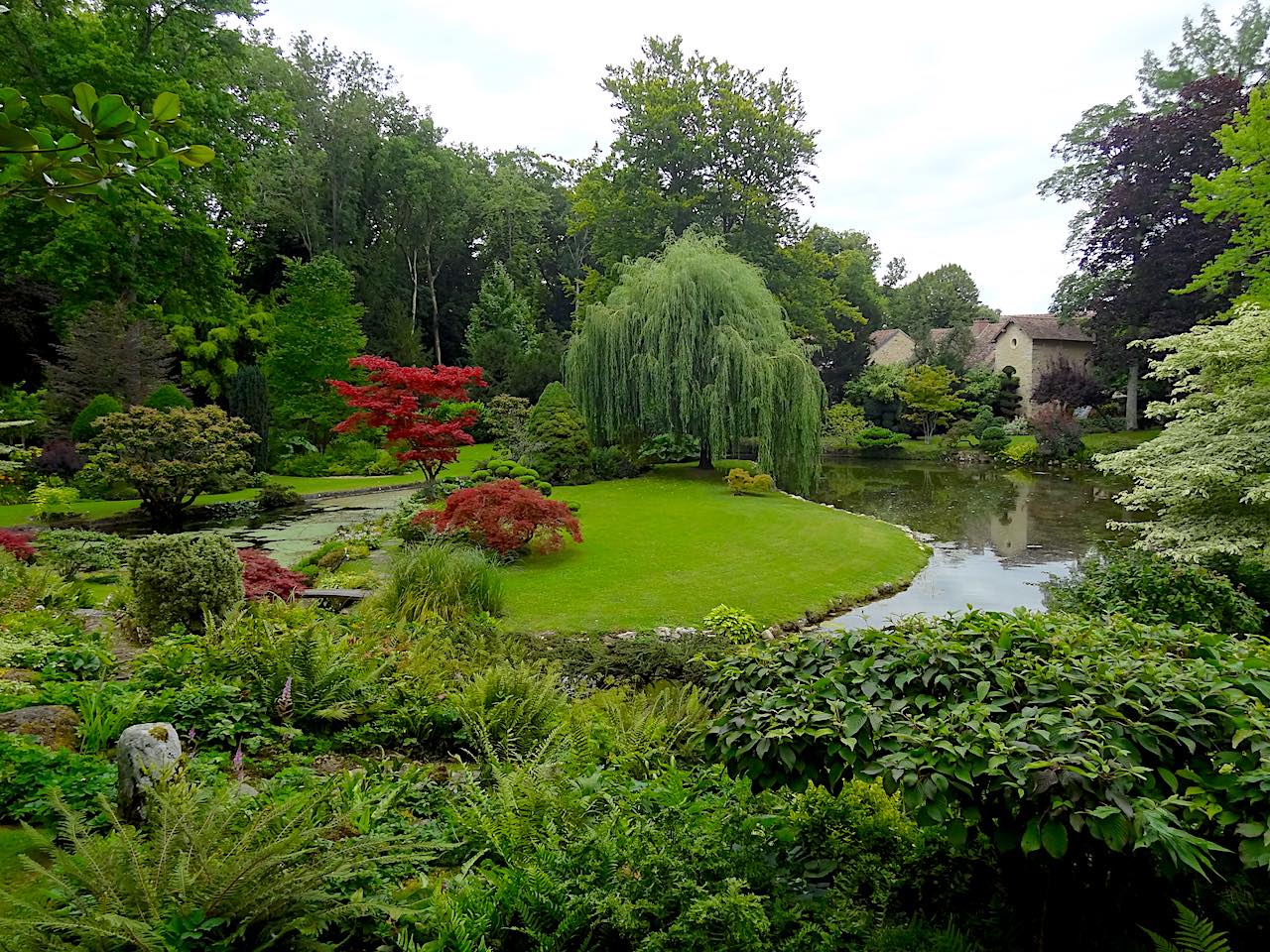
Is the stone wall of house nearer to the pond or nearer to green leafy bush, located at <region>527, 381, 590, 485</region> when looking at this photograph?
the pond

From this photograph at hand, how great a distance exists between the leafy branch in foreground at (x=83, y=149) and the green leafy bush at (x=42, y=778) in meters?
2.21

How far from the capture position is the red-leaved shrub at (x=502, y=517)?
9.26 m

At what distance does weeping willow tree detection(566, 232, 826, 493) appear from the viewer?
52.7 ft

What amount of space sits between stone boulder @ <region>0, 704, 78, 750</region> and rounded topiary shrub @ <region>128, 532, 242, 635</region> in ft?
6.83

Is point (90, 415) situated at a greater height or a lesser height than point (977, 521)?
greater

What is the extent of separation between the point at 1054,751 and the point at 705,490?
14.0 metres

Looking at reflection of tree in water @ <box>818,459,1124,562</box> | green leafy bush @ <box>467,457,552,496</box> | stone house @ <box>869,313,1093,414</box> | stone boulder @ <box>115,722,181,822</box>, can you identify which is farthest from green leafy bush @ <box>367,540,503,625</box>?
stone house @ <box>869,313,1093,414</box>

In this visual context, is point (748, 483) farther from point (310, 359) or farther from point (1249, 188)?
point (310, 359)

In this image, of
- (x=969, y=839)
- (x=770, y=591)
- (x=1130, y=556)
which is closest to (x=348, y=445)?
(x=770, y=591)

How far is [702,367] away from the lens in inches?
653

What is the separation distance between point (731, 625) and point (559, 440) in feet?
33.5

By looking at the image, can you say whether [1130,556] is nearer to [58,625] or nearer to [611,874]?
[611,874]

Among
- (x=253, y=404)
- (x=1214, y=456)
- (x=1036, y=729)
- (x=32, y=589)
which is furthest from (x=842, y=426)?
(x=1036, y=729)

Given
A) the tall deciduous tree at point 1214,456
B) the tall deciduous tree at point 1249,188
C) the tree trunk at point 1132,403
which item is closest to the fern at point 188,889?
the tall deciduous tree at point 1214,456
